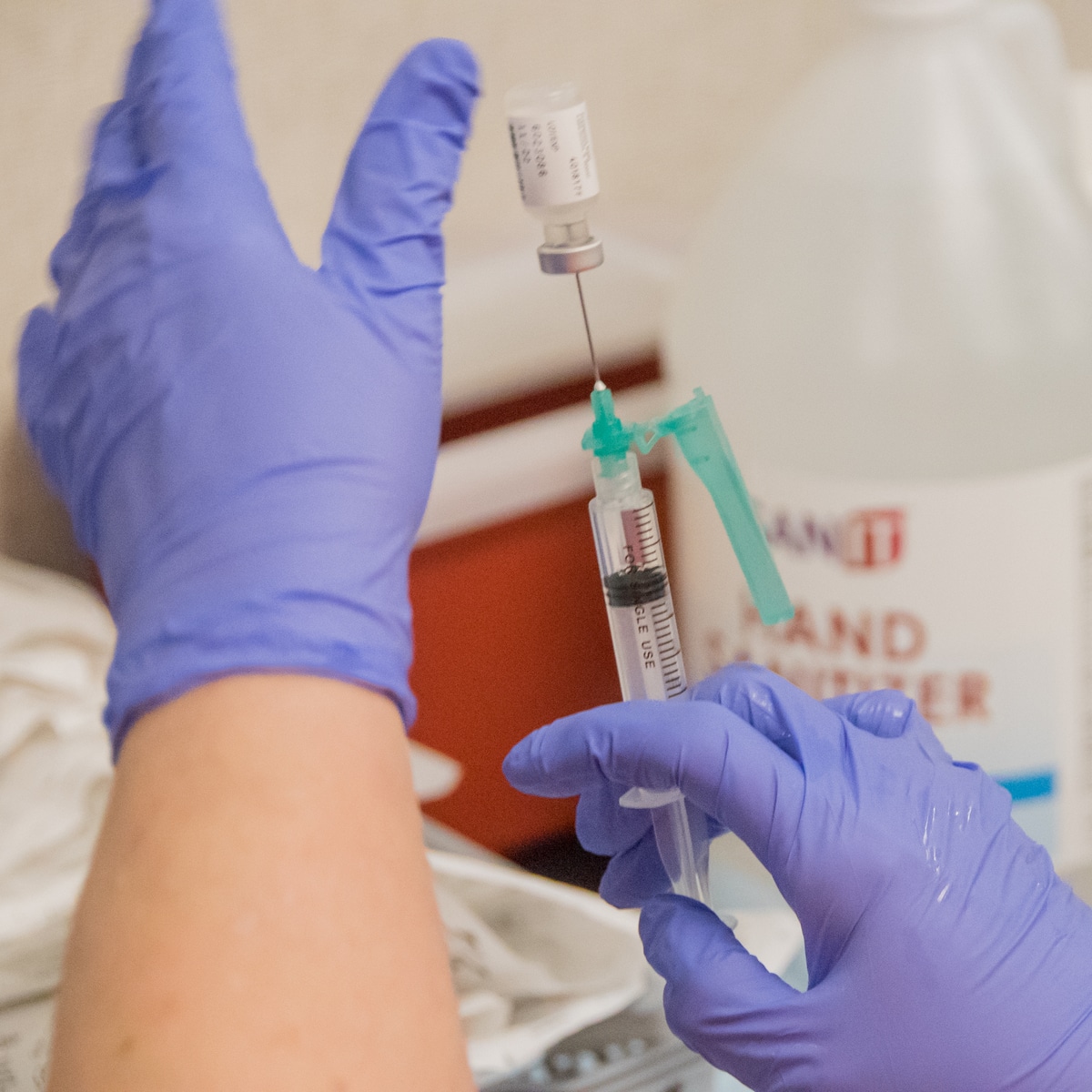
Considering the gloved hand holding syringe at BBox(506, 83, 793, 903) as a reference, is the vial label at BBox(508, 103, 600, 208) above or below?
above

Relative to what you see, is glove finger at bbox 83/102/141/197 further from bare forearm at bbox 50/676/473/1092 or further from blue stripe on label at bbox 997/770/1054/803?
blue stripe on label at bbox 997/770/1054/803

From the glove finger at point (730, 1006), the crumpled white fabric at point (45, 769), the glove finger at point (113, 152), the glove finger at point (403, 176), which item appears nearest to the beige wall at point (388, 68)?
the crumpled white fabric at point (45, 769)

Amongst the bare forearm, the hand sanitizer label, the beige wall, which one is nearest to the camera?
the bare forearm

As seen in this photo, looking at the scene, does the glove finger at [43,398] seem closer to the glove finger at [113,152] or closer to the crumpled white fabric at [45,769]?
the glove finger at [113,152]

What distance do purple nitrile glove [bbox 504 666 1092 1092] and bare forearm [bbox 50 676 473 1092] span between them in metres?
0.14

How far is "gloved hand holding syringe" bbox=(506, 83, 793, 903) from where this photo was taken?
0.56 m

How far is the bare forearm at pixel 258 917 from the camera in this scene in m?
0.41

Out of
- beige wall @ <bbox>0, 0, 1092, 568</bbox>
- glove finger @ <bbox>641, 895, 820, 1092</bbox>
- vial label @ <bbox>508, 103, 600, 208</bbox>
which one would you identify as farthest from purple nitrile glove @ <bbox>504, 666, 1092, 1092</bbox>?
beige wall @ <bbox>0, 0, 1092, 568</bbox>

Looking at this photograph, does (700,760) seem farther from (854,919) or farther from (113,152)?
(113,152)

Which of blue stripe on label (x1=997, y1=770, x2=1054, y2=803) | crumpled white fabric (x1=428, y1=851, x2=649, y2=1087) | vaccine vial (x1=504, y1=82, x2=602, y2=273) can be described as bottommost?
blue stripe on label (x1=997, y1=770, x2=1054, y2=803)

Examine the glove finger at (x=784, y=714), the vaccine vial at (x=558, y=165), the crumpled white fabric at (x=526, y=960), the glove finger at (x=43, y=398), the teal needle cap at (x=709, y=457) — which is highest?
the vaccine vial at (x=558, y=165)

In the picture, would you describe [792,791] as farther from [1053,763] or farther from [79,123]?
[79,123]

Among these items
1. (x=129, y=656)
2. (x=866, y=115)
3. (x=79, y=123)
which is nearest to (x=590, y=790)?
(x=129, y=656)

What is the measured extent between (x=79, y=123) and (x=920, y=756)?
0.85m
